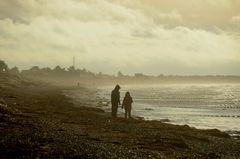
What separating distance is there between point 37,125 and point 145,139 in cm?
819

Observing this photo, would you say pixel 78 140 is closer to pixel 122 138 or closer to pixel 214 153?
pixel 122 138

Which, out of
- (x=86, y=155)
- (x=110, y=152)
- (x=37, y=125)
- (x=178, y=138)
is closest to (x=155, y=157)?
(x=110, y=152)

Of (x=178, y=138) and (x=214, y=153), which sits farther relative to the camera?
(x=178, y=138)

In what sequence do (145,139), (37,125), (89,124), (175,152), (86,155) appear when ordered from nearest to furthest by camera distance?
(86,155) < (175,152) < (145,139) < (37,125) < (89,124)

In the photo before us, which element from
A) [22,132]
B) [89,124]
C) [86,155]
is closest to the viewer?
[86,155]

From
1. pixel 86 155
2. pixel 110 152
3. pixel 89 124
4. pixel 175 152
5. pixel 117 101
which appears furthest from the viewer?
pixel 117 101

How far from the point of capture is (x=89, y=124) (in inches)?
1329

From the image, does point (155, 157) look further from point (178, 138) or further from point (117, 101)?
point (117, 101)

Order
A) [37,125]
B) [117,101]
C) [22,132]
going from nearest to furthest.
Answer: [22,132] → [37,125] → [117,101]

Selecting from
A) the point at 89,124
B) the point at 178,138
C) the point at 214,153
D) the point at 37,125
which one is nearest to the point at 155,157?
the point at 214,153

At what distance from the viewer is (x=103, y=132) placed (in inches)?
1134

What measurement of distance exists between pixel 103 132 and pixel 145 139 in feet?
12.3

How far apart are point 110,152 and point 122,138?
5.81m

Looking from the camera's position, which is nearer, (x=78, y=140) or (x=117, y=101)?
(x=78, y=140)
